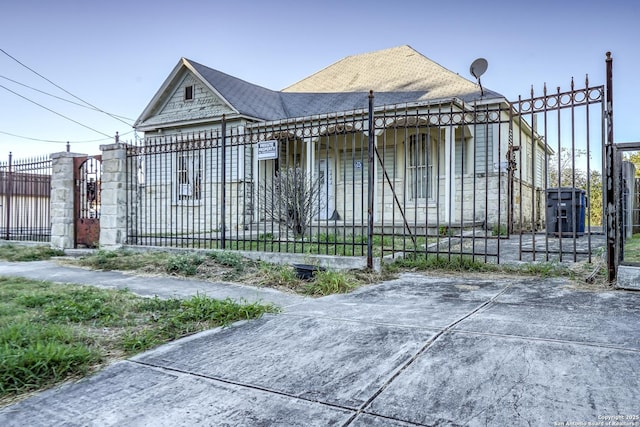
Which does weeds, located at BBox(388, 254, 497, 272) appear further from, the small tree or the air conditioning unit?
the air conditioning unit

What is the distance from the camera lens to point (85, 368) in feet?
8.20

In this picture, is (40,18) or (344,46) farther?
(344,46)

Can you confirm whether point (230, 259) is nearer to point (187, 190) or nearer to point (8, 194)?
point (187, 190)

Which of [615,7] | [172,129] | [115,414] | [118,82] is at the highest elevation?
[118,82]

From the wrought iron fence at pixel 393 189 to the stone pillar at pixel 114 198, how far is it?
0.62 feet

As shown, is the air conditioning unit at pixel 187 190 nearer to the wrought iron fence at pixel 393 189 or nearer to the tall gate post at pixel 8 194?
the wrought iron fence at pixel 393 189

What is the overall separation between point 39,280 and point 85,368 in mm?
3875

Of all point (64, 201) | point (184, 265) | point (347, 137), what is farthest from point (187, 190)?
point (347, 137)

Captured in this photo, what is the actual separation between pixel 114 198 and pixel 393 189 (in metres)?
5.74

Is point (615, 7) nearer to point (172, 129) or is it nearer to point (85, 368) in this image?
point (85, 368)

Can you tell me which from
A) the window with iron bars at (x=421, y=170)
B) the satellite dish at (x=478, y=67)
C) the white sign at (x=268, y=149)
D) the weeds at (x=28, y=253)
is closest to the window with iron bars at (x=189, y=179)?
the white sign at (x=268, y=149)

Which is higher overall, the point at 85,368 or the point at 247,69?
the point at 247,69

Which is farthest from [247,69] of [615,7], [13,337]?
[13,337]

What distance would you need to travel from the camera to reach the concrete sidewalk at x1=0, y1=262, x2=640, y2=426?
1.85 meters
